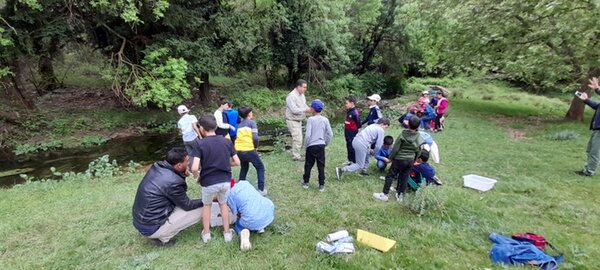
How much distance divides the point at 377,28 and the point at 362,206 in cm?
2085

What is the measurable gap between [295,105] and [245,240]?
457cm

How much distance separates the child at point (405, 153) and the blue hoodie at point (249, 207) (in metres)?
2.37

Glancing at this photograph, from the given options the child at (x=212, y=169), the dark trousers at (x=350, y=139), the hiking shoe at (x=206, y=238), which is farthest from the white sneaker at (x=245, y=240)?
the dark trousers at (x=350, y=139)

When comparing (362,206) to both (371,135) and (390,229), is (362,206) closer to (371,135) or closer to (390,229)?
(390,229)

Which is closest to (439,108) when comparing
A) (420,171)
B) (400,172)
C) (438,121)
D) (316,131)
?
(438,121)

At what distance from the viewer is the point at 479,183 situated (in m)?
6.73

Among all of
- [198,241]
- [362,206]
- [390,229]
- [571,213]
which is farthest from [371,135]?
[198,241]

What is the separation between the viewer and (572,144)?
10.4m

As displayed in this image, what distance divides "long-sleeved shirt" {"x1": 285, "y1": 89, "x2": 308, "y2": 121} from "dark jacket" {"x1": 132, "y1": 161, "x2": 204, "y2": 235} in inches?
170

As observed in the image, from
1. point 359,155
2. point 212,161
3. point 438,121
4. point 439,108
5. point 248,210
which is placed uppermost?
point 212,161

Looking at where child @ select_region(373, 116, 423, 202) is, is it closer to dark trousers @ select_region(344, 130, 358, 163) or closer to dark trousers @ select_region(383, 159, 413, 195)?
dark trousers @ select_region(383, 159, 413, 195)

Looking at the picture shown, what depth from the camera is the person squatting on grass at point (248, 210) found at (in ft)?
15.4

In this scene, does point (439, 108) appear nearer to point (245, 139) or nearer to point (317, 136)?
point (317, 136)

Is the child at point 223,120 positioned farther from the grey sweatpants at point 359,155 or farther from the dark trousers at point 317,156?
the grey sweatpants at point 359,155
